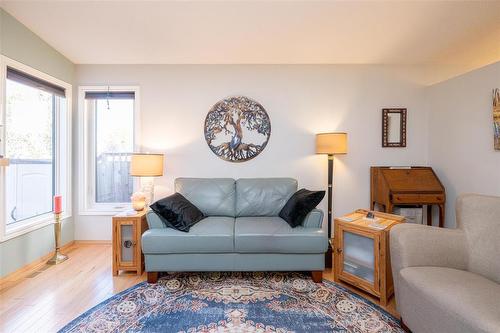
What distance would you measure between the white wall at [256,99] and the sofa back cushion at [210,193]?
260mm

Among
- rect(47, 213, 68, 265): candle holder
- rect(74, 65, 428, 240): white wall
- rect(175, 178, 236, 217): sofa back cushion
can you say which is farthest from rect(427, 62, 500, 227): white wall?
rect(47, 213, 68, 265): candle holder

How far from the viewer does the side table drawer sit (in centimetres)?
257

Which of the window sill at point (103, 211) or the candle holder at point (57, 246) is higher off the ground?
the window sill at point (103, 211)

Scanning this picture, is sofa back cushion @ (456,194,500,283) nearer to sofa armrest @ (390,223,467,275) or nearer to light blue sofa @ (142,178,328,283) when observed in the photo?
sofa armrest @ (390,223,467,275)

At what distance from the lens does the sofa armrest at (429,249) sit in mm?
1488

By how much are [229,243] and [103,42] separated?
2.52 meters

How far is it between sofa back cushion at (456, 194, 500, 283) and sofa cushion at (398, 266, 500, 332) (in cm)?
9

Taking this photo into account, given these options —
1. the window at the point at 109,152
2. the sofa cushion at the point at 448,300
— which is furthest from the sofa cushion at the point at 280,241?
the window at the point at 109,152

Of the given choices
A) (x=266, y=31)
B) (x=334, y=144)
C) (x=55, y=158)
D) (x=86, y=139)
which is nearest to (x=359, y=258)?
(x=334, y=144)

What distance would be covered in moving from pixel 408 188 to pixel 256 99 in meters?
2.13

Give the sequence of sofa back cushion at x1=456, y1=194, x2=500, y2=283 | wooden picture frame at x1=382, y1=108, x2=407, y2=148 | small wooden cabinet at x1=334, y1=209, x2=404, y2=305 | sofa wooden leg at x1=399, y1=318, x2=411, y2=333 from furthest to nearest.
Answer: wooden picture frame at x1=382, y1=108, x2=407, y2=148 → small wooden cabinet at x1=334, y1=209, x2=404, y2=305 → sofa wooden leg at x1=399, y1=318, x2=411, y2=333 → sofa back cushion at x1=456, y1=194, x2=500, y2=283

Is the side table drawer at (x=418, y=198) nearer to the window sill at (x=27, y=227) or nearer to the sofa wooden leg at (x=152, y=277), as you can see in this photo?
the sofa wooden leg at (x=152, y=277)

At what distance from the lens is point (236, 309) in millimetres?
1749

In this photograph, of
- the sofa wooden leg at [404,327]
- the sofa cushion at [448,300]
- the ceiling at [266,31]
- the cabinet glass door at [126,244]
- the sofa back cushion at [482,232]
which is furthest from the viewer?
the cabinet glass door at [126,244]
